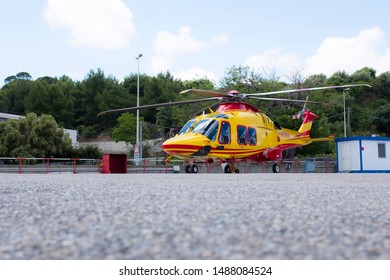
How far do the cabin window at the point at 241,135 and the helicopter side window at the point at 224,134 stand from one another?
59 centimetres

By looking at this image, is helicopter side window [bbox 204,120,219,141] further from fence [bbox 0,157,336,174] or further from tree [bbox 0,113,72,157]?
tree [bbox 0,113,72,157]

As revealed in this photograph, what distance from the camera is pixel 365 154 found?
21.8m

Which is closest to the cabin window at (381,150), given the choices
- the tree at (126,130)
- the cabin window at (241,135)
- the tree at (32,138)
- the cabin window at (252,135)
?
the cabin window at (252,135)

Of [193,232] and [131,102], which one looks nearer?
[193,232]

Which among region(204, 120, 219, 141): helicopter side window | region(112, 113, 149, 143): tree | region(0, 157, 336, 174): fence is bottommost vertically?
region(0, 157, 336, 174): fence

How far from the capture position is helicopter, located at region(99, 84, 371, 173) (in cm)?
1514

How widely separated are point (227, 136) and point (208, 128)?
36.8 inches

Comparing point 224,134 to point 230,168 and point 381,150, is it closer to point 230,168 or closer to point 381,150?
point 230,168

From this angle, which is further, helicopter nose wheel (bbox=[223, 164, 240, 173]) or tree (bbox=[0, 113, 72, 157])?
tree (bbox=[0, 113, 72, 157])

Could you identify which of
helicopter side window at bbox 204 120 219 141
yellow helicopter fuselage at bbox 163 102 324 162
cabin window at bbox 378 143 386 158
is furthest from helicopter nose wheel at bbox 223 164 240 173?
cabin window at bbox 378 143 386 158

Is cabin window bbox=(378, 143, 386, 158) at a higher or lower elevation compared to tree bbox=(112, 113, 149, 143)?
lower

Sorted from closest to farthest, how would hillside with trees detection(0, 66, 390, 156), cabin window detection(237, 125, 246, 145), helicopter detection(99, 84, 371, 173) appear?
1. helicopter detection(99, 84, 371, 173)
2. cabin window detection(237, 125, 246, 145)
3. hillside with trees detection(0, 66, 390, 156)

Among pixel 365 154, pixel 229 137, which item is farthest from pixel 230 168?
pixel 365 154

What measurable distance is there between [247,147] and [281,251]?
1525 centimetres
